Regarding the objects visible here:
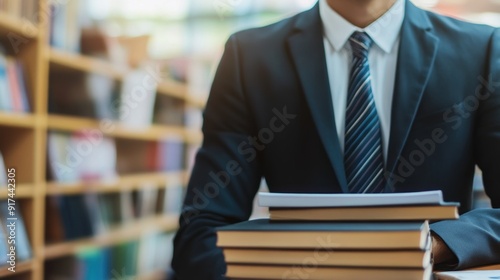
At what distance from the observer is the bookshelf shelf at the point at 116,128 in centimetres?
280

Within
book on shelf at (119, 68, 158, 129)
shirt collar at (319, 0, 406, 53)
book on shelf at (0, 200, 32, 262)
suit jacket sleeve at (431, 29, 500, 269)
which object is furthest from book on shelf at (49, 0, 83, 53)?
suit jacket sleeve at (431, 29, 500, 269)

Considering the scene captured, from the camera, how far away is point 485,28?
1264 millimetres

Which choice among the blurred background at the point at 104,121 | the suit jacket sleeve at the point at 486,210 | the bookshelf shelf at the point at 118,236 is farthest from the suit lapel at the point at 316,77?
the bookshelf shelf at the point at 118,236

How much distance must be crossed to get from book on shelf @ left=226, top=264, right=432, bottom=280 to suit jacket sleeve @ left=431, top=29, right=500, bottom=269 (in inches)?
7.5

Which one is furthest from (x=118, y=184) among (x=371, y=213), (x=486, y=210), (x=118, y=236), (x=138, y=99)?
(x=371, y=213)

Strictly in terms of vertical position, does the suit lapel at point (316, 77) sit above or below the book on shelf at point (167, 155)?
above

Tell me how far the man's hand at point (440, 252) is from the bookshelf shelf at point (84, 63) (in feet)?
7.10

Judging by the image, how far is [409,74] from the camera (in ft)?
3.87

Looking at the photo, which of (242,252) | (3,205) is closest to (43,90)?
(3,205)

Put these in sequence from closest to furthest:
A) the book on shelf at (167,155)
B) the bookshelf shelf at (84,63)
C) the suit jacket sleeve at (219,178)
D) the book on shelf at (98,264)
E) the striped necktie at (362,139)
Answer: the suit jacket sleeve at (219,178), the striped necktie at (362,139), the bookshelf shelf at (84,63), the book on shelf at (98,264), the book on shelf at (167,155)

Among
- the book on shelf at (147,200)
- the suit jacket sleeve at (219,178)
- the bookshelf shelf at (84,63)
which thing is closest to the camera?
the suit jacket sleeve at (219,178)

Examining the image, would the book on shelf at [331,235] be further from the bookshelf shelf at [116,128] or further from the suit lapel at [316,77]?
the bookshelf shelf at [116,128]

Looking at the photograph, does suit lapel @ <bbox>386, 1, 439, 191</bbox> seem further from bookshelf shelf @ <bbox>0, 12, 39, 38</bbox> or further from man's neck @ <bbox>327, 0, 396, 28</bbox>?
bookshelf shelf @ <bbox>0, 12, 39, 38</bbox>

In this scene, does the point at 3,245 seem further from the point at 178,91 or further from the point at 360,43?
the point at 178,91
